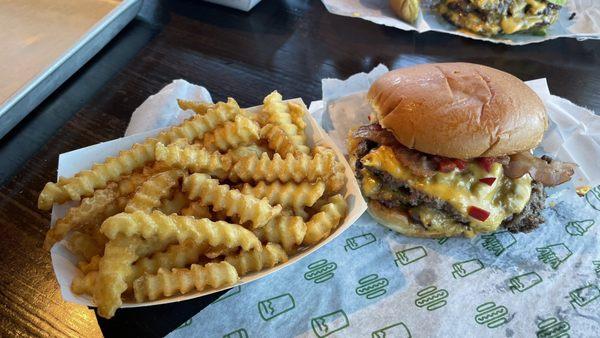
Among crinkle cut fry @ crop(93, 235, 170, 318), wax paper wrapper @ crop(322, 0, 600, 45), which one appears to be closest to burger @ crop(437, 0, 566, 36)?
wax paper wrapper @ crop(322, 0, 600, 45)

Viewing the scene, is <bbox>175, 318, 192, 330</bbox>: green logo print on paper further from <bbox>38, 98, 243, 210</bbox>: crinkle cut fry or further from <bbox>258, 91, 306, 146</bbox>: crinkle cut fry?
<bbox>258, 91, 306, 146</bbox>: crinkle cut fry

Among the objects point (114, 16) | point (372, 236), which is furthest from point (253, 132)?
point (114, 16)

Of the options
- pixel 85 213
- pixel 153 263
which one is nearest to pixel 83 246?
pixel 85 213

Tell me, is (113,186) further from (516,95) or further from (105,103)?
(516,95)

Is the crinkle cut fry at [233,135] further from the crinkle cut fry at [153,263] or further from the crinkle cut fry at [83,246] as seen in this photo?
the crinkle cut fry at [83,246]

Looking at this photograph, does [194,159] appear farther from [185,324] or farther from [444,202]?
[444,202]
